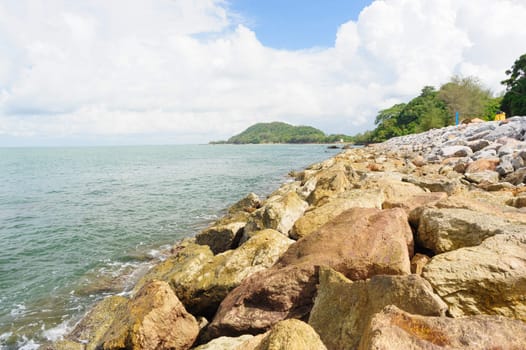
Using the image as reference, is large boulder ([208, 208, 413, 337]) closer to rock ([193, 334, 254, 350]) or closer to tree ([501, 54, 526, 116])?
rock ([193, 334, 254, 350])

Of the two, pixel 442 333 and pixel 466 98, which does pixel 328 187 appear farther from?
pixel 466 98

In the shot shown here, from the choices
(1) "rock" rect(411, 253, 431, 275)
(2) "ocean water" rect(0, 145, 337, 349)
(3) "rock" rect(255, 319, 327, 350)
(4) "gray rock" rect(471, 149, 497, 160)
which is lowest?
(2) "ocean water" rect(0, 145, 337, 349)

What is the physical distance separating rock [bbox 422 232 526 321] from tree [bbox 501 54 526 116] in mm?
43419

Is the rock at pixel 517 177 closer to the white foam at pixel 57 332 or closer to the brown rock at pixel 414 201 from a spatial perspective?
the brown rock at pixel 414 201

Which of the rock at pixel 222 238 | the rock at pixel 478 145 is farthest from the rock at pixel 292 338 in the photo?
the rock at pixel 478 145

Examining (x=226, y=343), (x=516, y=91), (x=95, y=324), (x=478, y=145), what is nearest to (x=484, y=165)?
(x=478, y=145)

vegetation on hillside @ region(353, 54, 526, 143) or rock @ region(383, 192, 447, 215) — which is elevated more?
vegetation on hillside @ region(353, 54, 526, 143)

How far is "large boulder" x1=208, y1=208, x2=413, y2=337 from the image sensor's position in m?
3.81

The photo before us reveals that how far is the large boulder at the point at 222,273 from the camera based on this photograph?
5203mm

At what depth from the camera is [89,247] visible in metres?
11.8

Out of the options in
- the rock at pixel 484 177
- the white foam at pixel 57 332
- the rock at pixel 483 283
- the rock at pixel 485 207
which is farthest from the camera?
the rock at pixel 484 177

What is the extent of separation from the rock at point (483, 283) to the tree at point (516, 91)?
43.4 meters

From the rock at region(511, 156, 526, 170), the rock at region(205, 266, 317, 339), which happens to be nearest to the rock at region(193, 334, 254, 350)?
the rock at region(205, 266, 317, 339)

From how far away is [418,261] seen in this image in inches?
168
